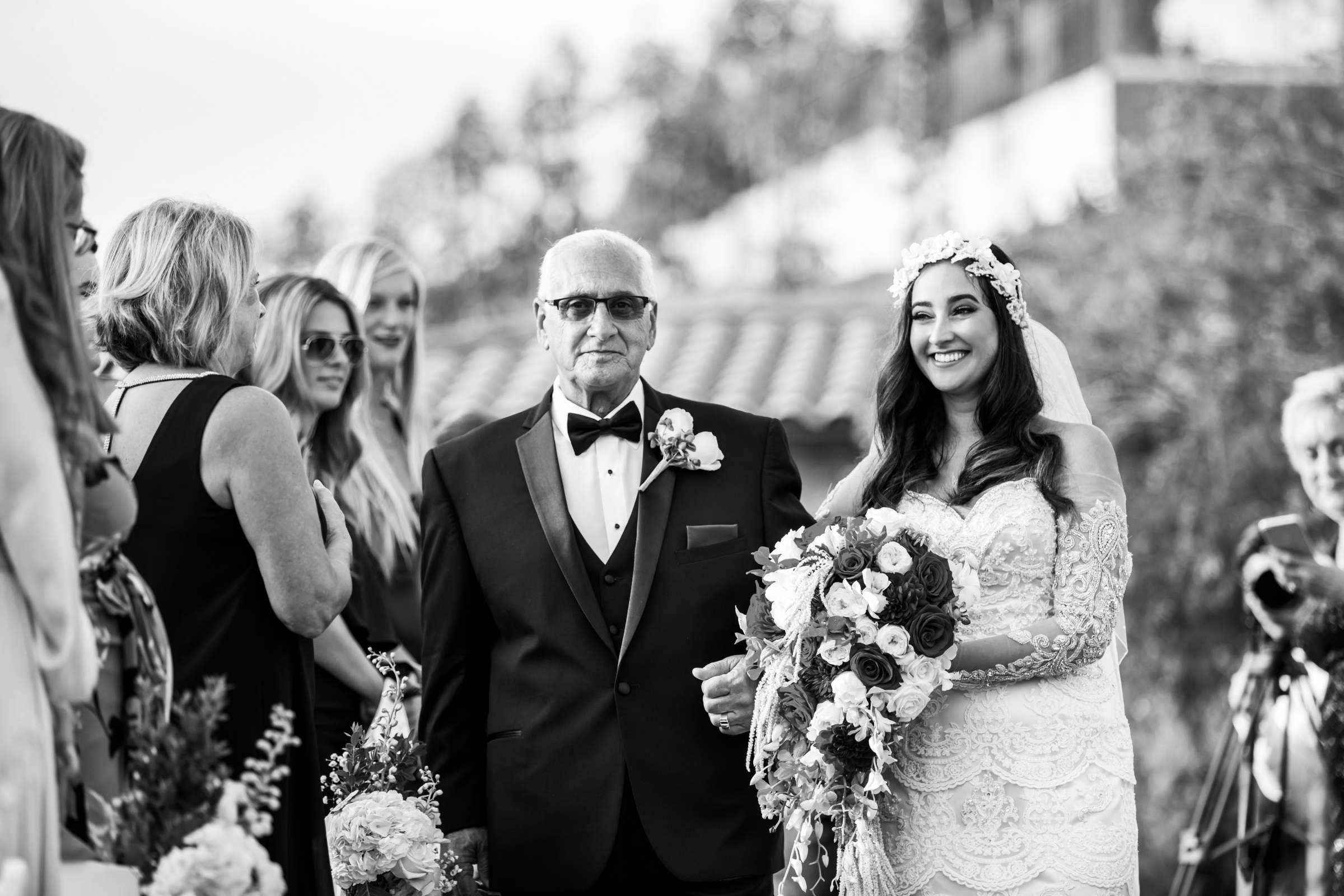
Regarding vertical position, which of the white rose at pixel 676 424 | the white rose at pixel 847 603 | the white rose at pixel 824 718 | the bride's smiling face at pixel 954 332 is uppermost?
the bride's smiling face at pixel 954 332

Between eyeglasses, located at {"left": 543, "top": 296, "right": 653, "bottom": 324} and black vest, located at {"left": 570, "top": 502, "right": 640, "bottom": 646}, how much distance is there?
63 centimetres

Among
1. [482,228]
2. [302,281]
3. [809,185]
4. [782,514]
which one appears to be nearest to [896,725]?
[782,514]

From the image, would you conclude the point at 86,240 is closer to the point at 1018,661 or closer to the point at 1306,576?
the point at 1018,661

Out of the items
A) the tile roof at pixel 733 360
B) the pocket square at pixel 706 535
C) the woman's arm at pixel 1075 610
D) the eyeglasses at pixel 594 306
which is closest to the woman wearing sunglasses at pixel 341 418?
the eyeglasses at pixel 594 306

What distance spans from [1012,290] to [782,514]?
105 centimetres

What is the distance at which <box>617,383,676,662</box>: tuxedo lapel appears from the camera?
16.7ft

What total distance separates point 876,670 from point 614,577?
0.94 metres

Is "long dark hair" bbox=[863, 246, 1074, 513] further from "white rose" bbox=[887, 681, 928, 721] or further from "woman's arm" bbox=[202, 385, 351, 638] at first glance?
"woman's arm" bbox=[202, 385, 351, 638]

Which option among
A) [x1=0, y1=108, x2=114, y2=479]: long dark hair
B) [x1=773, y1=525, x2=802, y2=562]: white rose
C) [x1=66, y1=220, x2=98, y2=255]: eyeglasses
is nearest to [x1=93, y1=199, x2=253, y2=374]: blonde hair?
[x1=66, y1=220, x2=98, y2=255]: eyeglasses

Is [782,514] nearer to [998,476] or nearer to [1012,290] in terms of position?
[998,476]

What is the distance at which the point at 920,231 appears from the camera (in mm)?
20219

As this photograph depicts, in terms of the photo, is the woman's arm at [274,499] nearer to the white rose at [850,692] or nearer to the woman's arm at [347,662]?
the woman's arm at [347,662]

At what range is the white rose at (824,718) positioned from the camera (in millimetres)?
4613

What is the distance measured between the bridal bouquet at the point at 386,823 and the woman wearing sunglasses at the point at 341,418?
0.84m
